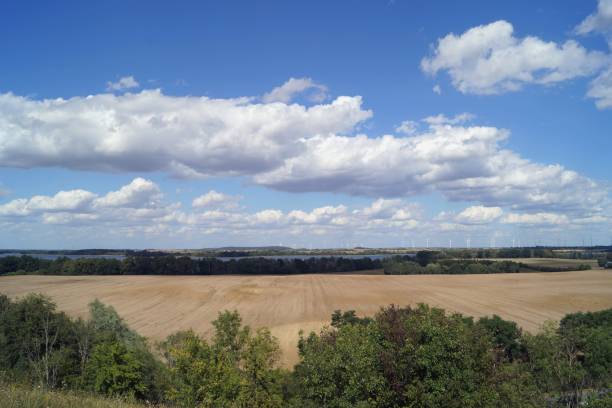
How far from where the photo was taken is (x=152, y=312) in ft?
240

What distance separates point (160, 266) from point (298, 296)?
2584 inches

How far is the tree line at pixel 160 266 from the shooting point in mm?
128500

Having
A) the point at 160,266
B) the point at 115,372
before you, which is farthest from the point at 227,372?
the point at 160,266

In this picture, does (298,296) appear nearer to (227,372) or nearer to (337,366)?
(227,372)

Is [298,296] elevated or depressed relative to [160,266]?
depressed

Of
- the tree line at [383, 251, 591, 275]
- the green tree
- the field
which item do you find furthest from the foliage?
the tree line at [383, 251, 591, 275]

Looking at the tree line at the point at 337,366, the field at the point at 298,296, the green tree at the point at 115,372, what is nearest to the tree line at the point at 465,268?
the field at the point at 298,296

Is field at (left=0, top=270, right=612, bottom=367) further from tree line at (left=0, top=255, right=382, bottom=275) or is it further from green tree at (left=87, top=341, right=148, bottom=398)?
green tree at (left=87, top=341, right=148, bottom=398)

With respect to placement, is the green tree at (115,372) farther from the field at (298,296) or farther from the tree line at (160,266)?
the tree line at (160,266)

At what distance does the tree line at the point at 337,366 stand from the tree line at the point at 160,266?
9803 cm

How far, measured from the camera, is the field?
67.4 metres

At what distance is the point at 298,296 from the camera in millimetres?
88500

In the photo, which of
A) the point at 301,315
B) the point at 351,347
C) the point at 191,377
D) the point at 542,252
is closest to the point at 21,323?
the point at 191,377

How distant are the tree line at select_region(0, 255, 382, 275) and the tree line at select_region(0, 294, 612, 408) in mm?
98031
